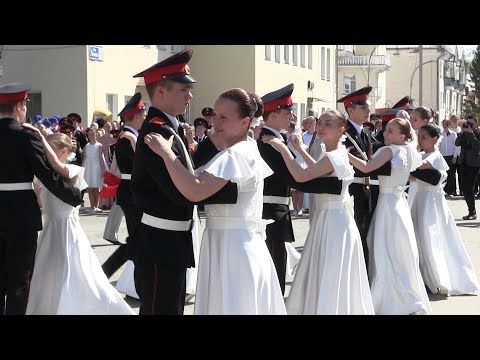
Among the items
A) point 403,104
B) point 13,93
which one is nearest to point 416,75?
point 403,104

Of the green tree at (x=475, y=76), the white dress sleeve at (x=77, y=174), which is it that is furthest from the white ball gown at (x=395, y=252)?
the green tree at (x=475, y=76)

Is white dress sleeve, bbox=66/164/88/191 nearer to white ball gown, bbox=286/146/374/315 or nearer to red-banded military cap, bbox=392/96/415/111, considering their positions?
white ball gown, bbox=286/146/374/315

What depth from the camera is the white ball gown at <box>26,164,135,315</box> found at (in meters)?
6.94

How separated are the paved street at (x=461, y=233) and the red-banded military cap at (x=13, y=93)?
2.70m

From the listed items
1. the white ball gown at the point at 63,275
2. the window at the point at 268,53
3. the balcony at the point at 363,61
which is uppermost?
the balcony at the point at 363,61

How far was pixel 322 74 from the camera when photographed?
5247 cm

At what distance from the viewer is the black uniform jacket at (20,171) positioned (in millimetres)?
6352

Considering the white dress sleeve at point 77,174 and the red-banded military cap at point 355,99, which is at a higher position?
the red-banded military cap at point 355,99

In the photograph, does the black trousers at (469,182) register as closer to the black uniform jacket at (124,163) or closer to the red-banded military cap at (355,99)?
the red-banded military cap at (355,99)

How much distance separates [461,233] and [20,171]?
32.8 ft

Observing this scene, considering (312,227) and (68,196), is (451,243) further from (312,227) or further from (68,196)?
(68,196)

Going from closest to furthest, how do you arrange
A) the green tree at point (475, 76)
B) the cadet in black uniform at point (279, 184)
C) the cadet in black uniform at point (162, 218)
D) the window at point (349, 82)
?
the cadet in black uniform at point (162, 218) → the cadet in black uniform at point (279, 184) → the window at point (349, 82) → the green tree at point (475, 76)
